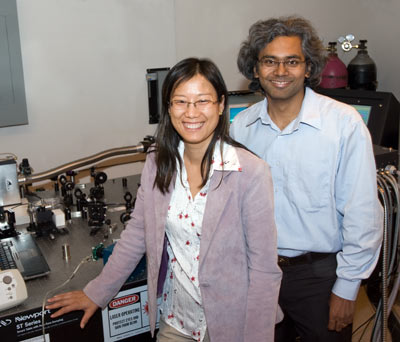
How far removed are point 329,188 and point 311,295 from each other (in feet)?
1.18

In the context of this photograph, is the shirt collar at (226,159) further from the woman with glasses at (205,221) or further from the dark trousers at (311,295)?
the dark trousers at (311,295)

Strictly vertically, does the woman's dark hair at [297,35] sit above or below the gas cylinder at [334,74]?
above

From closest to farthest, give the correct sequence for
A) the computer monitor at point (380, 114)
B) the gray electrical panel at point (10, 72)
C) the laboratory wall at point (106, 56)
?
the computer monitor at point (380, 114), the gray electrical panel at point (10, 72), the laboratory wall at point (106, 56)

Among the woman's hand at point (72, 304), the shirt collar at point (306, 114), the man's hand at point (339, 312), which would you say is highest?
the shirt collar at point (306, 114)

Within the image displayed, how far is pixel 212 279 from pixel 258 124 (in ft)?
2.07

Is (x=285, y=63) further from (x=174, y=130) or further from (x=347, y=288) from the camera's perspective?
(x=347, y=288)

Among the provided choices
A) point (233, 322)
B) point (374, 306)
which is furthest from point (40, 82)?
point (374, 306)

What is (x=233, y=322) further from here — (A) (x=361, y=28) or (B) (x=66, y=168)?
(A) (x=361, y=28)

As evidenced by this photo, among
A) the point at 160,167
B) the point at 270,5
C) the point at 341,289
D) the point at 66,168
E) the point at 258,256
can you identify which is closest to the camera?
the point at 258,256

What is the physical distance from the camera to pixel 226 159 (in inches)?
50.3

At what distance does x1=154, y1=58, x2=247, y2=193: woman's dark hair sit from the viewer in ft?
4.13

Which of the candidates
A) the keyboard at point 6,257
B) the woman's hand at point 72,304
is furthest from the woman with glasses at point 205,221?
the keyboard at point 6,257

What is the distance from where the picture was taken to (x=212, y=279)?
1263mm

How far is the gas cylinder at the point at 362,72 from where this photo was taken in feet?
10.5
